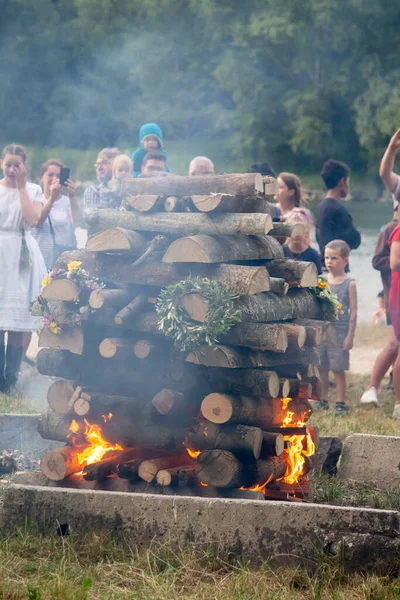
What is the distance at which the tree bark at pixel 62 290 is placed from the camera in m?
4.91

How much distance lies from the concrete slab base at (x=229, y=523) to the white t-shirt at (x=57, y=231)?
482 cm

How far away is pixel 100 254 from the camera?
5027 millimetres

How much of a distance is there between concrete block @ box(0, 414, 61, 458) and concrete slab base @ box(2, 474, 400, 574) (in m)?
1.46

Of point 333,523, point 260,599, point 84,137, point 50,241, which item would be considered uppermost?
point 84,137

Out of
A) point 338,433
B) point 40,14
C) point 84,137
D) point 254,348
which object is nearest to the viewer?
point 254,348

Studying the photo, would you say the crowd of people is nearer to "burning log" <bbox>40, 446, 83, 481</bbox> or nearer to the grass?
"burning log" <bbox>40, 446, 83, 481</bbox>

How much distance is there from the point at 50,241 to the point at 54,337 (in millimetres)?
4119

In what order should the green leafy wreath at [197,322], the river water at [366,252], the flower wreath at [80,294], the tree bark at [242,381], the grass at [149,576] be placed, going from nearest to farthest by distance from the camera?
the grass at [149,576] → the green leafy wreath at [197,322] → the tree bark at [242,381] → the flower wreath at [80,294] → the river water at [366,252]

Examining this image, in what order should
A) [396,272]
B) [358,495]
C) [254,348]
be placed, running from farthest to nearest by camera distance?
[396,272] → [358,495] → [254,348]

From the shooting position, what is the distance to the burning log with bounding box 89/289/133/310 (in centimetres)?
483

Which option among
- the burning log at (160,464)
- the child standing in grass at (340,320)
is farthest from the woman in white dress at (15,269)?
the burning log at (160,464)

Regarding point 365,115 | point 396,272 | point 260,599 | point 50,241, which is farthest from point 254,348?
point 365,115

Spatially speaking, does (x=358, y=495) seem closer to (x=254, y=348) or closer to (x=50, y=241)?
(x=254, y=348)

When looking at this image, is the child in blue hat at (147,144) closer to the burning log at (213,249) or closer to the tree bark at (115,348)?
the burning log at (213,249)
